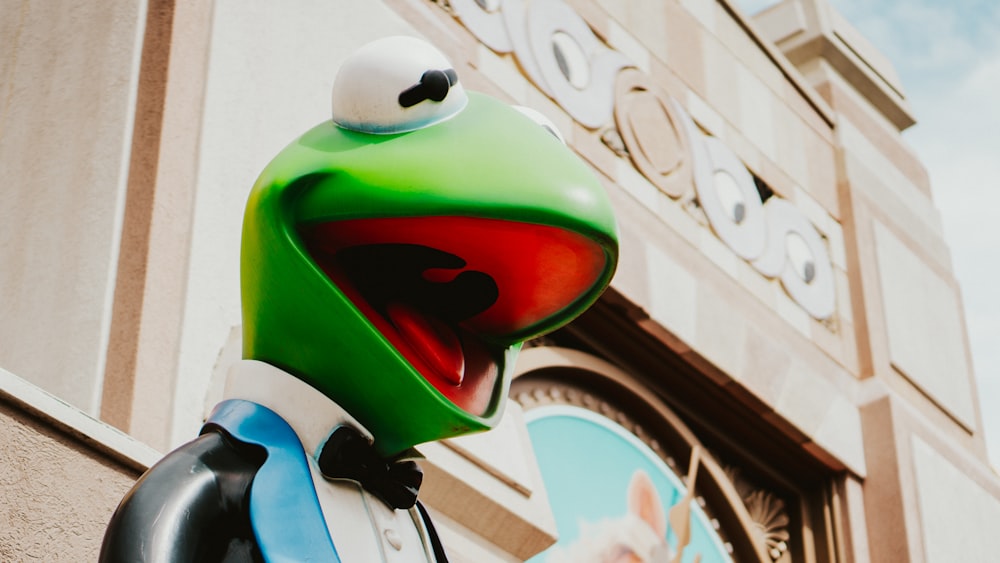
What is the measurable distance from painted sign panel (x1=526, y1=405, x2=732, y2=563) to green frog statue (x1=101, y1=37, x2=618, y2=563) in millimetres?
2316

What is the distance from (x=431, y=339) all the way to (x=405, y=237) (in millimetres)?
162

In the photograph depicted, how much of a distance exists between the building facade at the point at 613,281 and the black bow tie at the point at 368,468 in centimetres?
51

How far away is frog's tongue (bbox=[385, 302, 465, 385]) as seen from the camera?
2.34 metres

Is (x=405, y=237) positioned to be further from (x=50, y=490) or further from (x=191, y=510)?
(x=50, y=490)

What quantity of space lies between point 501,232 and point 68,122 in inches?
61.0

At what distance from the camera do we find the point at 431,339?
7.75ft

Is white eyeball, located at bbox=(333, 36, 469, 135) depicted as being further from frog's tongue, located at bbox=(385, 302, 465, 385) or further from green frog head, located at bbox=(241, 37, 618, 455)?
frog's tongue, located at bbox=(385, 302, 465, 385)

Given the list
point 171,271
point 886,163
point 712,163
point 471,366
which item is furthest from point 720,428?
point 471,366

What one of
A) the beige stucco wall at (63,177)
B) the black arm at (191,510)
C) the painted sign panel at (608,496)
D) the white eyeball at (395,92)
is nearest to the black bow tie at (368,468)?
the black arm at (191,510)

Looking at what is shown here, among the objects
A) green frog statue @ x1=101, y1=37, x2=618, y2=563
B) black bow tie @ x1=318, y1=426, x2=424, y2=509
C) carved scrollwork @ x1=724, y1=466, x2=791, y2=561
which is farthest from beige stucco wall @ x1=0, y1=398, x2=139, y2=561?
carved scrollwork @ x1=724, y1=466, x2=791, y2=561

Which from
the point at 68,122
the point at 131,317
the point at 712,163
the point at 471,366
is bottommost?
the point at 471,366

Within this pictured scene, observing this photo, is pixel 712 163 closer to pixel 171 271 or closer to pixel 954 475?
pixel 954 475

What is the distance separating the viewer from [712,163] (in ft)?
19.7

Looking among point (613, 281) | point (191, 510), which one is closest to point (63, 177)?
point (191, 510)
